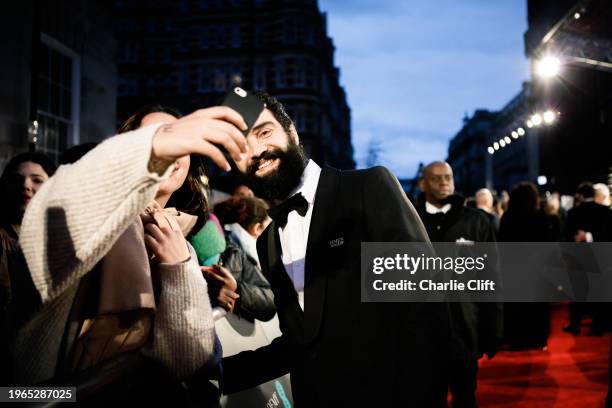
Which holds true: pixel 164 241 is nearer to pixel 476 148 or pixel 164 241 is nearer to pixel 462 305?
pixel 462 305

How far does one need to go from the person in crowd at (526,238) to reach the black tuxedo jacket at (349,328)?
545 cm

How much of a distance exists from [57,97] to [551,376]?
8880mm

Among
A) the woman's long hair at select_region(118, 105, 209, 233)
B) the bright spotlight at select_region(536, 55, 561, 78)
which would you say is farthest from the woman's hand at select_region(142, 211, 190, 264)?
the bright spotlight at select_region(536, 55, 561, 78)

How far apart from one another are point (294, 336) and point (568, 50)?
1369 centimetres

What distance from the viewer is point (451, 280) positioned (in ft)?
15.0

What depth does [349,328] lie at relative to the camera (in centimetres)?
193

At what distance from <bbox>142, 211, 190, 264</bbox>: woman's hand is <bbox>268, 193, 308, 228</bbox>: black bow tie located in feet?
2.50

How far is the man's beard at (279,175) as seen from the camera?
2010 mm

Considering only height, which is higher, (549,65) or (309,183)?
(549,65)

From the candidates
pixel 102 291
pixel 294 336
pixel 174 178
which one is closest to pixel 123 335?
pixel 102 291

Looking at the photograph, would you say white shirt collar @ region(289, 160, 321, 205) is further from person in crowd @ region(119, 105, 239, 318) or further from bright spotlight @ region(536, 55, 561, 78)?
bright spotlight @ region(536, 55, 561, 78)

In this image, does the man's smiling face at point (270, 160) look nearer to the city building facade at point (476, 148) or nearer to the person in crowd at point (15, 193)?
the person in crowd at point (15, 193)

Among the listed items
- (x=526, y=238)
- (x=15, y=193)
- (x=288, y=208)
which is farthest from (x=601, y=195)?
(x=15, y=193)

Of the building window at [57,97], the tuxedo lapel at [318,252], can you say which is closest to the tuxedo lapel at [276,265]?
the tuxedo lapel at [318,252]
